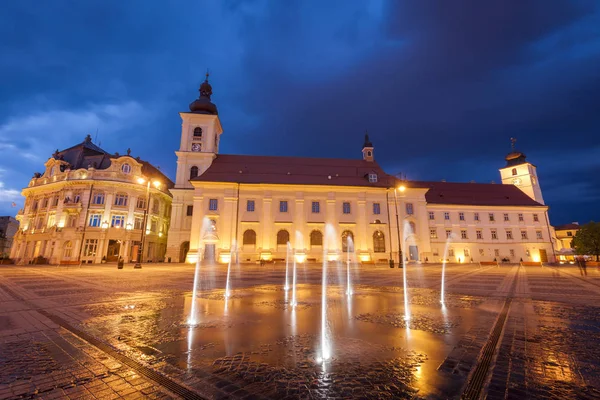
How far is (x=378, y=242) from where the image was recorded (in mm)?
37938

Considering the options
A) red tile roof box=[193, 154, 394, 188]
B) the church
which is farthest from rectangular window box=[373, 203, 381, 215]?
red tile roof box=[193, 154, 394, 188]

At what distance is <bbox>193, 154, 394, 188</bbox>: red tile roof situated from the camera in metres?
38.3

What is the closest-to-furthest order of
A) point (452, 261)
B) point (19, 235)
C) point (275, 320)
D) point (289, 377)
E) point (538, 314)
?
point (289, 377) → point (275, 320) → point (538, 314) → point (19, 235) → point (452, 261)

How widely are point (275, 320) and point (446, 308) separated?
16.0ft

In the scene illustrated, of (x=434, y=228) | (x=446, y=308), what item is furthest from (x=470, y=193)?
(x=446, y=308)

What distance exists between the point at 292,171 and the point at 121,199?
25.4 m

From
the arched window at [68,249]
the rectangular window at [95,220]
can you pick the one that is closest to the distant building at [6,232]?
the arched window at [68,249]

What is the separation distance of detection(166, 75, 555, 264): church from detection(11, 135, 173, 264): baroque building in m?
5.70

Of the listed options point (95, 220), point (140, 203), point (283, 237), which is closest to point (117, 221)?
point (95, 220)

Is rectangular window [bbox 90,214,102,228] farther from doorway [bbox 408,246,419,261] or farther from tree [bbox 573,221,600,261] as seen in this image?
tree [bbox 573,221,600,261]

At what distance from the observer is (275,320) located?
5910 millimetres

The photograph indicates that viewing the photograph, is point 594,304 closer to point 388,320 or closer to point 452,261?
point 388,320

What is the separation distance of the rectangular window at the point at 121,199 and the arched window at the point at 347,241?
32.2 meters

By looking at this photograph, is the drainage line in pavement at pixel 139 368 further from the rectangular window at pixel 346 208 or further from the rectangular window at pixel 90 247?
the rectangular window at pixel 90 247
